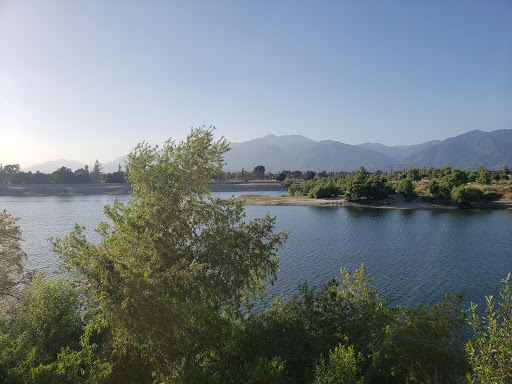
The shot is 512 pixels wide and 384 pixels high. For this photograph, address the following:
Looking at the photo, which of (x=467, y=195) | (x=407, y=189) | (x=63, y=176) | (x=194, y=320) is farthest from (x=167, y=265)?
(x=63, y=176)

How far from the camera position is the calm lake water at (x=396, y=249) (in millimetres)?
29964

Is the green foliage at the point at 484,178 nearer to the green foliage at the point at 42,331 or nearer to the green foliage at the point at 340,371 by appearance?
the green foliage at the point at 340,371

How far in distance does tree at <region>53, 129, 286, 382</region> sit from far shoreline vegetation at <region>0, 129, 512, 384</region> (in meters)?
0.05

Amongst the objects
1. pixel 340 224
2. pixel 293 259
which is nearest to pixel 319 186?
pixel 340 224

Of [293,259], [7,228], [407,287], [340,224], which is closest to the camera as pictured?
[7,228]

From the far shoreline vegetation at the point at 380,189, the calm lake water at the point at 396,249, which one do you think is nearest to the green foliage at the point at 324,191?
the far shoreline vegetation at the point at 380,189

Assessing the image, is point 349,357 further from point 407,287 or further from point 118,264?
point 407,287

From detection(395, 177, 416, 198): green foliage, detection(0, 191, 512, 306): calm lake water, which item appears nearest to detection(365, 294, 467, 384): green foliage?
detection(0, 191, 512, 306): calm lake water

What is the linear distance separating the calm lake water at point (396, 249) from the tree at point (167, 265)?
15630 millimetres

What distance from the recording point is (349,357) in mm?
9406

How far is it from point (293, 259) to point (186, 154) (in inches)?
1081

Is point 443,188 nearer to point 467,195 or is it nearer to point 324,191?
point 467,195

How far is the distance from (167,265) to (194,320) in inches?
94.3

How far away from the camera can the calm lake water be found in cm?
2996
